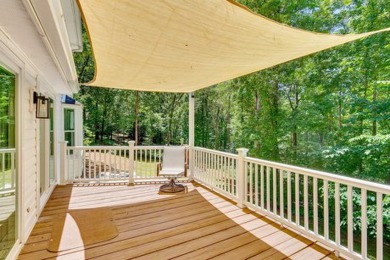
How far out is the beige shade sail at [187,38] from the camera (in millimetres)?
1922

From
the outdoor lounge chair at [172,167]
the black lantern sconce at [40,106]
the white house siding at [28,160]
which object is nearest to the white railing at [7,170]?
the white house siding at [28,160]

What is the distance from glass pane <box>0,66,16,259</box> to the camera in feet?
7.72

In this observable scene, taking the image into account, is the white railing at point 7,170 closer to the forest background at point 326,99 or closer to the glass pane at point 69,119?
the glass pane at point 69,119

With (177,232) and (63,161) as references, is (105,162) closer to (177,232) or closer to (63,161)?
(63,161)

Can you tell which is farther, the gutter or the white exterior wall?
the white exterior wall

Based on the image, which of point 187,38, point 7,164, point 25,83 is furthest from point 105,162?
point 187,38

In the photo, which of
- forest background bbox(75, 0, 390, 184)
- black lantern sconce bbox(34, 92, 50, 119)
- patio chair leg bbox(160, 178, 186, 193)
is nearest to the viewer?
black lantern sconce bbox(34, 92, 50, 119)

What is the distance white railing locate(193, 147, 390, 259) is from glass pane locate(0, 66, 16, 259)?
3.30 metres

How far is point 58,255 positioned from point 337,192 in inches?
134

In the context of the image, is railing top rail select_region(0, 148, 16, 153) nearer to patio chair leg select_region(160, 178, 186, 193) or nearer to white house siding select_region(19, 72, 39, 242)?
white house siding select_region(19, 72, 39, 242)

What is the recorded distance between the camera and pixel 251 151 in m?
10.9

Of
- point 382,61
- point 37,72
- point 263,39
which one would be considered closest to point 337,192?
point 263,39

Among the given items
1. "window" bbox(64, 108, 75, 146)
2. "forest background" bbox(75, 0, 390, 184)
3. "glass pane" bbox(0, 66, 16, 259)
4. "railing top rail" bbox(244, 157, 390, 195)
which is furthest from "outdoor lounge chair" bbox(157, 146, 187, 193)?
"forest background" bbox(75, 0, 390, 184)

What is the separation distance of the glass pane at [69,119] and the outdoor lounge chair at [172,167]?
136 inches
